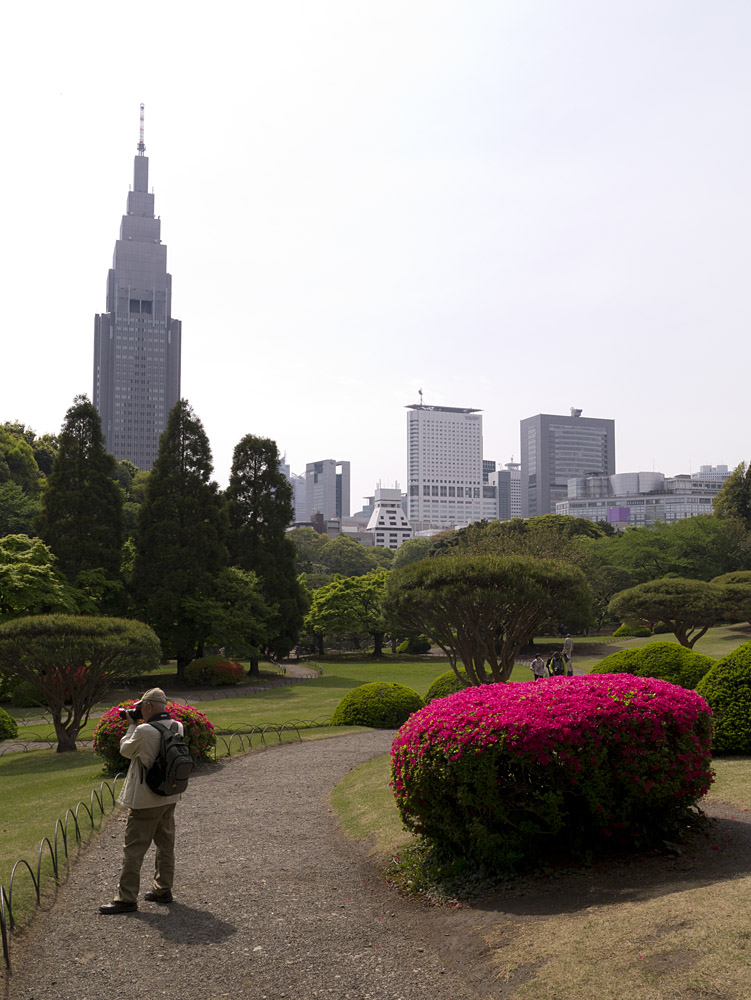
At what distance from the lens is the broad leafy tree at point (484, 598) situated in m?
19.9

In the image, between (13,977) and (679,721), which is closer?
(13,977)

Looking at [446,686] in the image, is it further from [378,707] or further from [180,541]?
[180,541]

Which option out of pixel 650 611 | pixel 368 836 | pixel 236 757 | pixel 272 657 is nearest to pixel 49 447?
pixel 272 657

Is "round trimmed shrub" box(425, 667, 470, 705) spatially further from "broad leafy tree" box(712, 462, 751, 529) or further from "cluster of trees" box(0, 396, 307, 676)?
"broad leafy tree" box(712, 462, 751, 529)

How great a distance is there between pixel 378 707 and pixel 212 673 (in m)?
17.2

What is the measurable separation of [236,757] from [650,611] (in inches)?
1031

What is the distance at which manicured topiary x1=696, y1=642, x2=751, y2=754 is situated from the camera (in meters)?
11.8

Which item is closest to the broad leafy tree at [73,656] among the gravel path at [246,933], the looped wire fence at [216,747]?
the looped wire fence at [216,747]

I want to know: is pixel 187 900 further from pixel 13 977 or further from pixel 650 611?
pixel 650 611

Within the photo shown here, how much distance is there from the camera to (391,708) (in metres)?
21.7

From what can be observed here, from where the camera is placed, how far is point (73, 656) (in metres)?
19.1

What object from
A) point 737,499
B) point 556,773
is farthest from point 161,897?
point 737,499

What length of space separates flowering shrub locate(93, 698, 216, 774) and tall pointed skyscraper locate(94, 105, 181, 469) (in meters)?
175

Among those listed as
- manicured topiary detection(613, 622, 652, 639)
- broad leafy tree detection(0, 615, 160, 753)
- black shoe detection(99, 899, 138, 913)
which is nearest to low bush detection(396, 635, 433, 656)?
manicured topiary detection(613, 622, 652, 639)
